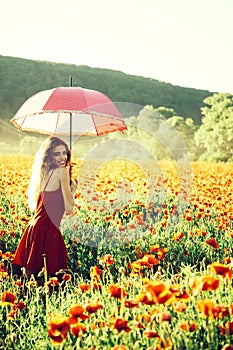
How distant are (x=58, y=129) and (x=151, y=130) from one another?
984 inches

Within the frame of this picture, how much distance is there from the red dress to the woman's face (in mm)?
272

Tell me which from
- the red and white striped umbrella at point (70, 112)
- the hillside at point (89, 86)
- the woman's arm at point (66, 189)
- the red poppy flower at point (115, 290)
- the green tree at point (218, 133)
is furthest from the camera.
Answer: the hillside at point (89, 86)

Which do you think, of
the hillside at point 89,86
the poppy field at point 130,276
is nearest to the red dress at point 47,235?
the poppy field at point 130,276

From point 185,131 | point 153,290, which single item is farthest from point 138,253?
point 185,131

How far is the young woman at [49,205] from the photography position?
514 centimetres

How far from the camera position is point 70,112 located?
19.4ft

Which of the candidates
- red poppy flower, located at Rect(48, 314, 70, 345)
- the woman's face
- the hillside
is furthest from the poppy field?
the hillside

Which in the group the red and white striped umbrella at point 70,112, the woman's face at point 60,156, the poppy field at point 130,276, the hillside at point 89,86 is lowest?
the poppy field at point 130,276

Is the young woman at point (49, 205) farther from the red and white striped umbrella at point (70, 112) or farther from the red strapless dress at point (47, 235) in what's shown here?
the red and white striped umbrella at point (70, 112)

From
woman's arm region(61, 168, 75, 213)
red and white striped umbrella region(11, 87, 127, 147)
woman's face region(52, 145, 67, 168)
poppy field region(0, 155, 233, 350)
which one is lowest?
poppy field region(0, 155, 233, 350)

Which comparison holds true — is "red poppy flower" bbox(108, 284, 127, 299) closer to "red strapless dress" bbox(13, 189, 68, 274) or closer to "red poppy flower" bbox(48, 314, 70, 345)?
"red poppy flower" bbox(48, 314, 70, 345)

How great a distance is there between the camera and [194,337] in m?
2.77

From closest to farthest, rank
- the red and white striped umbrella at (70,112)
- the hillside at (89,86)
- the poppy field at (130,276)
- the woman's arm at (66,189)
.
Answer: the poppy field at (130,276) < the woman's arm at (66,189) < the red and white striped umbrella at (70,112) < the hillside at (89,86)

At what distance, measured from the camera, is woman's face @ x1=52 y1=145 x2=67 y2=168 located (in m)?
5.15
